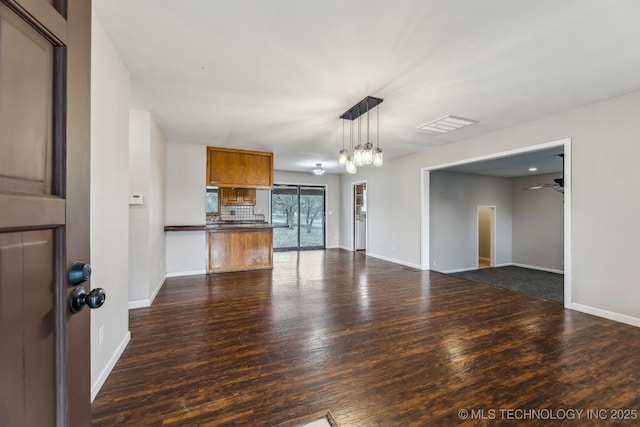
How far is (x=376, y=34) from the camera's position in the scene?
79.0 inches

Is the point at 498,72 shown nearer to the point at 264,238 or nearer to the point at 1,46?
the point at 1,46

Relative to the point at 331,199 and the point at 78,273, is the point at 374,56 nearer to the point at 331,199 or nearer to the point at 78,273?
the point at 78,273

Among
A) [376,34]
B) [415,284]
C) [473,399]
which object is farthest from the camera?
[415,284]

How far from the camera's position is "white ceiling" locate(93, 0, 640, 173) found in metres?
1.79

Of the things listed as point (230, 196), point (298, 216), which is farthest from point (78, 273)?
point (298, 216)

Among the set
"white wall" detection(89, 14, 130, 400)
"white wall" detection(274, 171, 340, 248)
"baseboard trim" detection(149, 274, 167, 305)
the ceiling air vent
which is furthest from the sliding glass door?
"white wall" detection(89, 14, 130, 400)

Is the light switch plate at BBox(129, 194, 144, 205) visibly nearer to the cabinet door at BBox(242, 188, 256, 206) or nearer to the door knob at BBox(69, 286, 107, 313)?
the door knob at BBox(69, 286, 107, 313)

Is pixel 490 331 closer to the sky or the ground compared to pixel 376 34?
closer to the ground

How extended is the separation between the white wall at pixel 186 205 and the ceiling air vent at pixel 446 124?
4.11 metres

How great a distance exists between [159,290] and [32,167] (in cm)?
Result: 407

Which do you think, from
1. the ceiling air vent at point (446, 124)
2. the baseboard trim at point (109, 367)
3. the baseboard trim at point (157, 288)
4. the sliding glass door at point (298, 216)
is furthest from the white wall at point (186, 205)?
the ceiling air vent at point (446, 124)

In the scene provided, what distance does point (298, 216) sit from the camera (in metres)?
8.73

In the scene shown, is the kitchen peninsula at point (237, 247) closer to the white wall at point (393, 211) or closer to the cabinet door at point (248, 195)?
the cabinet door at point (248, 195)

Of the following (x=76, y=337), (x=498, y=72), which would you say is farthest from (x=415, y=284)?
(x=76, y=337)
